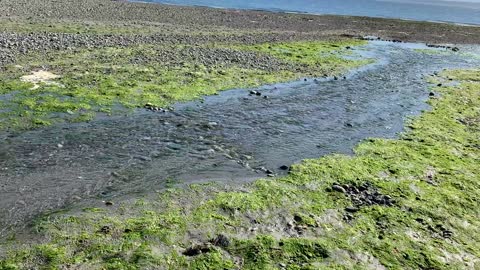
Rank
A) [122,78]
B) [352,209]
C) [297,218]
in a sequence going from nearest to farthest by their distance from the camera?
[297,218]
[352,209]
[122,78]

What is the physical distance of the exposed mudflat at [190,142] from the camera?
12.4m

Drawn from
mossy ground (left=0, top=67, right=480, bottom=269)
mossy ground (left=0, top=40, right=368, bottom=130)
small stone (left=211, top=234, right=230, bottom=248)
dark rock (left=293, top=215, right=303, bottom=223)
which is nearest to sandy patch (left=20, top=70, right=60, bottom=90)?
mossy ground (left=0, top=40, right=368, bottom=130)

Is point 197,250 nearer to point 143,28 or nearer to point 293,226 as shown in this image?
point 293,226

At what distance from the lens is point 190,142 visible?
53.7ft

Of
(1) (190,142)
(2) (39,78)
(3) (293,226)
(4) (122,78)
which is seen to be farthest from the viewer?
(4) (122,78)

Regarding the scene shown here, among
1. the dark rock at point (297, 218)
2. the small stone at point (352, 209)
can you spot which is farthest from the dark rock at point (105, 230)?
the small stone at point (352, 209)

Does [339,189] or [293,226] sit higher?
[339,189]

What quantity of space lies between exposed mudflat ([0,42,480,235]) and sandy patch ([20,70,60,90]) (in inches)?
218

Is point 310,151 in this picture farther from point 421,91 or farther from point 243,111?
point 421,91

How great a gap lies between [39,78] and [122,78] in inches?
166

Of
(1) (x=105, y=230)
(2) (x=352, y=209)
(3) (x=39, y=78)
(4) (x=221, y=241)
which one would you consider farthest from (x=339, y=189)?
(3) (x=39, y=78)

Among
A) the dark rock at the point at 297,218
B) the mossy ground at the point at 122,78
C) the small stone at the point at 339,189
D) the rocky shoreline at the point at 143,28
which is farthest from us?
the rocky shoreline at the point at 143,28

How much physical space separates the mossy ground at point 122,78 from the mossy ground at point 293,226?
26.5ft

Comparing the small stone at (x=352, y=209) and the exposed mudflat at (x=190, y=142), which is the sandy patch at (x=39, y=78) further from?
the small stone at (x=352, y=209)
